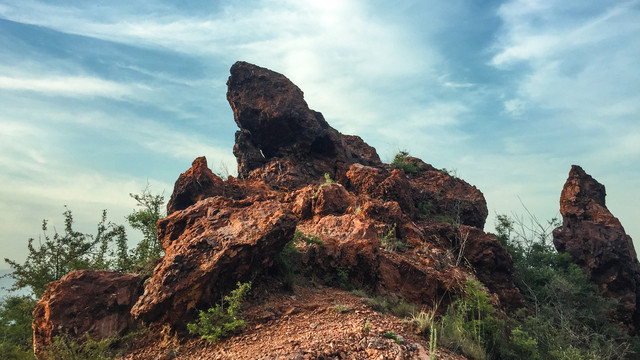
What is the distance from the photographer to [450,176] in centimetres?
2138

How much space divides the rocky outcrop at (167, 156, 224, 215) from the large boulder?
17.3 feet

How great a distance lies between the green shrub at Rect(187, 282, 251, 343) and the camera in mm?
7098

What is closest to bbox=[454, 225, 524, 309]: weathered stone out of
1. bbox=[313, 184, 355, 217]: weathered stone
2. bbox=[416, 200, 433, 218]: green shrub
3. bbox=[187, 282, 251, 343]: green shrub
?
bbox=[416, 200, 433, 218]: green shrub

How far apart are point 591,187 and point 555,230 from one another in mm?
3098

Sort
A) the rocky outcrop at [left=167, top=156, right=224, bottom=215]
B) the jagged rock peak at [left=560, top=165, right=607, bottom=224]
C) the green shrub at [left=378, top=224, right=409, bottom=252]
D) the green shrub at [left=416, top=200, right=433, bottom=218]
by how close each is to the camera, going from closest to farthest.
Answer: the green shrub at [left=378, top=224, right=409, bottom=252]
the rocky outcrop at [left=167, top=156, right=224, bottom=215]
the green shrub at [left=416, top=200, right=433, bottom=218]
the jagged rock peak at [left=560, top=165, right=607, bottom=224]

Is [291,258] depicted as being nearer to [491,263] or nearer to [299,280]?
[299,280]

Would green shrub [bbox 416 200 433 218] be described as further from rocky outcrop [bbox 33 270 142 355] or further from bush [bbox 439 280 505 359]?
rocky outcrop [bbox 33 270 142 355]

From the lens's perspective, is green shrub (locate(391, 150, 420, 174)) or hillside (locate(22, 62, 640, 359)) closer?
hillside (locate(22, 62, 640, 359))

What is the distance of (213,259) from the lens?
26.1ft

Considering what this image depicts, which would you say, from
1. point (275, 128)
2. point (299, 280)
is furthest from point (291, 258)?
point (275, 128)

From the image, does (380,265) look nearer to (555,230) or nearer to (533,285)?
(533,285)

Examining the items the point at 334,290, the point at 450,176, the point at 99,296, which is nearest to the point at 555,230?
the point at 450,176

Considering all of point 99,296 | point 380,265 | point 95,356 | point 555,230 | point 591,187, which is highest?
point 591,187

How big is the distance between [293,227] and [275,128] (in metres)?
10.9
